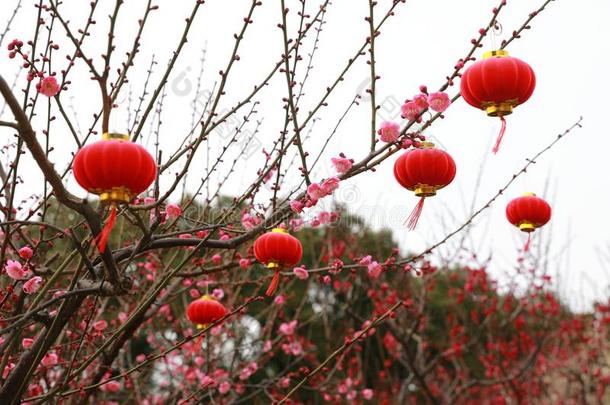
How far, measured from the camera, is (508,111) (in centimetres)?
222

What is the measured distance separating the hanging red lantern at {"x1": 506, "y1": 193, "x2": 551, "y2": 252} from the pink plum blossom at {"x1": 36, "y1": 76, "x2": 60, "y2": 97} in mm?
2317

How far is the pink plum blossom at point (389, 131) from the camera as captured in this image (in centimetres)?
227

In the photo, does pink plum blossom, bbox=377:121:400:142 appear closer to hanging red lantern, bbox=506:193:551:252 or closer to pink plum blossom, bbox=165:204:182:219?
pink plum blossom, bbox=165:204:182:219

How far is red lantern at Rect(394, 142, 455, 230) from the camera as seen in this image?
7.30 ft

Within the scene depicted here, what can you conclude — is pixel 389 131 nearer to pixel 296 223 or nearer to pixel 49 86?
pixel 296 223

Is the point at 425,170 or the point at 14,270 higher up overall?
the point at 14,270

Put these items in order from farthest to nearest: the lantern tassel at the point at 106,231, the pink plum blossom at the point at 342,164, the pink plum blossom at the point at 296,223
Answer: the pink plum blossom at the point at 296,223
the pink plum blossom at the point at 342,164
the lantern tassel at the point at 106,231

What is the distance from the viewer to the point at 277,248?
2.47m

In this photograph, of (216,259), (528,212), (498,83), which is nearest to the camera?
(498,83)

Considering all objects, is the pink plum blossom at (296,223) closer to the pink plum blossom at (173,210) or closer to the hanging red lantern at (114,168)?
the pink plum blossom at (173,210)

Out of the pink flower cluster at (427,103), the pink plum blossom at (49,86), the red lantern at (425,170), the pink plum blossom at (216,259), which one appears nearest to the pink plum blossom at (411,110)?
the pink flower cluster at (427,103)


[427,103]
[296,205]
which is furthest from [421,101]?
[296,205]

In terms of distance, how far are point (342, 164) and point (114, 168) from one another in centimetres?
99

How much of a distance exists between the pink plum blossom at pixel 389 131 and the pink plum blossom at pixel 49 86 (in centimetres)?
121
